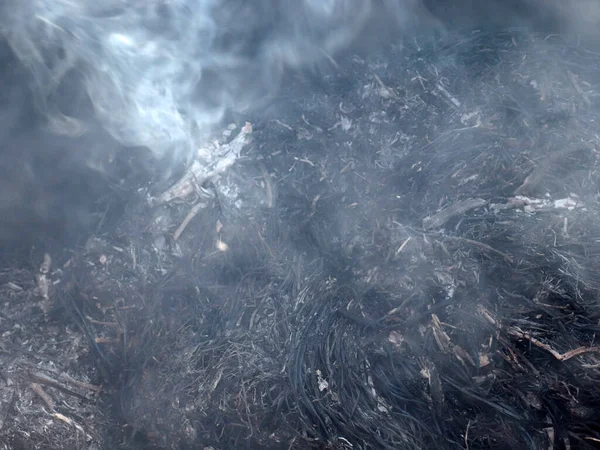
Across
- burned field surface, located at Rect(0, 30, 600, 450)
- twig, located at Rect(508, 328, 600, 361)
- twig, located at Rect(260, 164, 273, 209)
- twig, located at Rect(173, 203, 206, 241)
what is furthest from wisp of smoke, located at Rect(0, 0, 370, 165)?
twig, located at Rect(508, 328, 600, 361)

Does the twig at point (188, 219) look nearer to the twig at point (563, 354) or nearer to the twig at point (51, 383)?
the twig at point (51, 383)

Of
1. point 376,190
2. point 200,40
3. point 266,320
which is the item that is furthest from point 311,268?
point 200,40

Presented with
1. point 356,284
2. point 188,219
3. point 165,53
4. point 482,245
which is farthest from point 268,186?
point 482,245

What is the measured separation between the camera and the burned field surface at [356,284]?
381cm

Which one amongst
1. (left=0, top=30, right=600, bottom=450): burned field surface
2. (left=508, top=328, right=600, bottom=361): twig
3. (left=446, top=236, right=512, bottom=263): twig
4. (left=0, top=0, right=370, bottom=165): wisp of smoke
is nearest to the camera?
(left=508, top=328, right=600, bottom=361): twig

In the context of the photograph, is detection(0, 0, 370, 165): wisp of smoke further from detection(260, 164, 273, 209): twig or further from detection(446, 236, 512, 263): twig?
detection(446, 236, 512, 263): twig

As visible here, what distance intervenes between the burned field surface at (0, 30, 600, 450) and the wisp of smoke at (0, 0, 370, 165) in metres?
0.67

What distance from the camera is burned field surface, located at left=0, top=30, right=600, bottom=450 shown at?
3.81 metres

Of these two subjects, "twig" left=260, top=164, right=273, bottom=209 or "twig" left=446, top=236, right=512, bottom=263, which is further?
"twig" left=260, top=164, right=273, bottom=209

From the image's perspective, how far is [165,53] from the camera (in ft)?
20.1

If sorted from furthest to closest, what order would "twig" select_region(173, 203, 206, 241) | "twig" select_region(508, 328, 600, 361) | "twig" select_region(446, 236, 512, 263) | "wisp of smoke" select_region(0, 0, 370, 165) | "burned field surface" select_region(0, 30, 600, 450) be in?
"twig" select_region(173, 203, 206, 241), "wisp of smoke" select_region(0, 0, 370, 165), "twig" select_region(446, 236, 512, 263), "burned field surface" select_region(0, 30, 600, 450), "twig" select_region(508, 328, 600, 361)

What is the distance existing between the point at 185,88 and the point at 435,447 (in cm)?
555

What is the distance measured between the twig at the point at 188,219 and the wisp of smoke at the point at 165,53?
967 mm

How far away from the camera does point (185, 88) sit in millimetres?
6234
